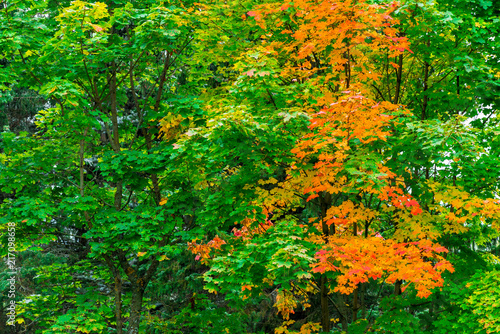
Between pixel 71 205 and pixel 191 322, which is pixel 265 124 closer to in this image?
pixel 71 205

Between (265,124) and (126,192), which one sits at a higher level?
(265,124)

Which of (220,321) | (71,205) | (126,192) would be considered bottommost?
(220,321)

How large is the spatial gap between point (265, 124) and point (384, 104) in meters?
1.81

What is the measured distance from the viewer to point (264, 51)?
6.43 m

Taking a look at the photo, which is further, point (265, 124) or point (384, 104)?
point (384, 104)

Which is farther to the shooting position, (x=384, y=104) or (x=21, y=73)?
(x=21, y=73)

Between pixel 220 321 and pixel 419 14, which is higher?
pixel 419 14

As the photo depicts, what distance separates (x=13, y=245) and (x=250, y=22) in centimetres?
584

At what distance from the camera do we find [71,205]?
7355 millimetres

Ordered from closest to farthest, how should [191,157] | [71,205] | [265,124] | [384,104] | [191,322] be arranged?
[265,124] < [384,104] < [191,157] < [71,205] < [191,322]

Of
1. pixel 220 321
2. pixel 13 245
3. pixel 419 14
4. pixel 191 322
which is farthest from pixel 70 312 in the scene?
pixel 419 14

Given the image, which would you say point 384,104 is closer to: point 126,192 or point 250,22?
point 250,22

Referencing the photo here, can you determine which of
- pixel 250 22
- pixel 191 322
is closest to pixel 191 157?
pixel 250 22

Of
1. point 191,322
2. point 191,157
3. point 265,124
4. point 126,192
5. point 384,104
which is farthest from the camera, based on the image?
point 126,192
